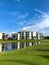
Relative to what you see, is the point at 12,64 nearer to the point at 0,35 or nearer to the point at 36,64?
the point at 36,64

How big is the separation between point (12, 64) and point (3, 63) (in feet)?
2.65

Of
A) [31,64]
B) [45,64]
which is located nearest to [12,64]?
[31,64]

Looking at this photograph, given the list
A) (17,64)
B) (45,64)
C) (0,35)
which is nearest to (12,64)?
(17,64)

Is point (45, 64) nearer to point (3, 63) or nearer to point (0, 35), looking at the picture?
point (3, 63)

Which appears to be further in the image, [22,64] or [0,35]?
[0,35]

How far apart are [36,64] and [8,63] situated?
233cm

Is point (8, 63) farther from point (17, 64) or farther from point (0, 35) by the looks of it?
point (0, 35)

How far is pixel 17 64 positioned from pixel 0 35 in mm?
161334

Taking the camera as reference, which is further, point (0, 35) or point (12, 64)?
point (0, 35)

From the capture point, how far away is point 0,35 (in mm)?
172750

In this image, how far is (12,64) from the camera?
43.7 feet

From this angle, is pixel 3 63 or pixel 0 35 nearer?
pixel 3 63

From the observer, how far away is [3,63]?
44.5ft

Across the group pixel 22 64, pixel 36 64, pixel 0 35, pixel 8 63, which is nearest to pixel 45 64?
pixel 36 64
